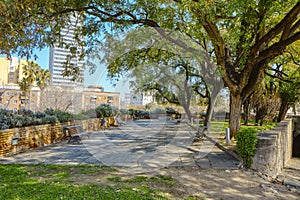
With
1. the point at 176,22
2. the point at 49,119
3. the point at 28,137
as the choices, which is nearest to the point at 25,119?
the point at 28,137

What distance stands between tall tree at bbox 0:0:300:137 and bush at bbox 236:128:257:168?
3182 millimetres

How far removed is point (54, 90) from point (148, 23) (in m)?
19.6

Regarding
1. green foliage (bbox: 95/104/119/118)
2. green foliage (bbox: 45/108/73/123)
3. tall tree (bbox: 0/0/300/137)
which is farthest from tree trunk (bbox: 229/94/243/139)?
green foliage (bbox: 95/104/119/118)

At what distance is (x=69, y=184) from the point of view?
4.22 m

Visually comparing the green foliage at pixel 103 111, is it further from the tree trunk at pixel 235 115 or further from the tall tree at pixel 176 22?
the tree trunk at pixel 235 115

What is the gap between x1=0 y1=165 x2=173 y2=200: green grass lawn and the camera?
12.0 ft

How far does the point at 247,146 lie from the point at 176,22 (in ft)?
14.4

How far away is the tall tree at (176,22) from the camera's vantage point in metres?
5.32

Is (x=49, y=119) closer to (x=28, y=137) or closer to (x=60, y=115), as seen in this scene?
(x=60, y=115)

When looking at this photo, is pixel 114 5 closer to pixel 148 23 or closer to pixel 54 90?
pixel 148 23

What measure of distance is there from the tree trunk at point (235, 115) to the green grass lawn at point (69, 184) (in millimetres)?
5892

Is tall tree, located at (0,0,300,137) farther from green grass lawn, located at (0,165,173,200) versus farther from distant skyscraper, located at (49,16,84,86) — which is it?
green grass lawn, located at (0,165,173,200)

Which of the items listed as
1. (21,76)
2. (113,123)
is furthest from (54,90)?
(113,123)

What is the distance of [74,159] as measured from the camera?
254 inches
